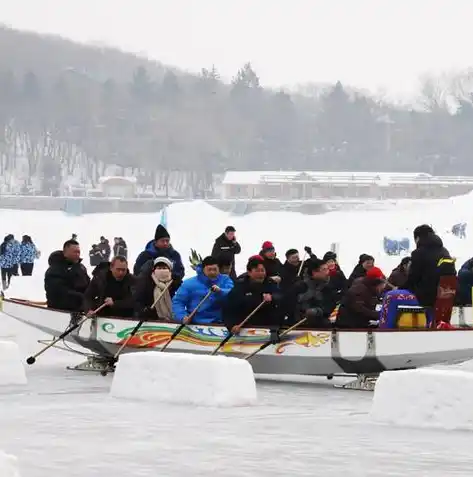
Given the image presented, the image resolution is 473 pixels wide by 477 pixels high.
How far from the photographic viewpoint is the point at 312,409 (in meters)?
14.6

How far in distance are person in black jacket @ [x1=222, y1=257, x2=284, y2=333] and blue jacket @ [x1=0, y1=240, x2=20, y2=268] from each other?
A: 20.2 meters

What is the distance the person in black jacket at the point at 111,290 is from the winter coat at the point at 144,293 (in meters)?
0.25

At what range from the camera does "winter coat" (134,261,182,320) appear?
18.5 metres

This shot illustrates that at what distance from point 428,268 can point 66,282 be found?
486 cm

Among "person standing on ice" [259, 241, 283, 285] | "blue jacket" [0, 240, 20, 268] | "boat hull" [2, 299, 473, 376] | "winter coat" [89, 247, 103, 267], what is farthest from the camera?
"winter coat" [89, 247, 103, 267]

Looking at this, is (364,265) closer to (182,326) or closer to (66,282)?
(66,282)

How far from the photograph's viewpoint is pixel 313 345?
17125 mm

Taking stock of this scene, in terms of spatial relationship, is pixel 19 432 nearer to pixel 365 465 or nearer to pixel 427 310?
pixel 365 465

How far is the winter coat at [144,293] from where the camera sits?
1853cm

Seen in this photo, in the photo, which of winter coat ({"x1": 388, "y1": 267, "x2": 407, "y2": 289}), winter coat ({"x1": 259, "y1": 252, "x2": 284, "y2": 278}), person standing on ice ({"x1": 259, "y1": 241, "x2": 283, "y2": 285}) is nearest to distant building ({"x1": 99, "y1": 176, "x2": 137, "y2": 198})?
winter coat ({"x1": 388, "y1": 267, "x2": 407, "y2": 289})

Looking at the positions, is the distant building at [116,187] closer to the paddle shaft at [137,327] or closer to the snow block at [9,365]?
the paddle shaft at [137,327]

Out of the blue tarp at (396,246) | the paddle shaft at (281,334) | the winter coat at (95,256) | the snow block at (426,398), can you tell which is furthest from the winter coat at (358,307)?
the blue tarp at (396,246)

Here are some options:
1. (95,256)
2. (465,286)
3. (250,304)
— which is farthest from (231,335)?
(95,256)

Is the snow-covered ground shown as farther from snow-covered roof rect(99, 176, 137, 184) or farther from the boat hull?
snow-covered roof rect(99, 176, 137, 184)
